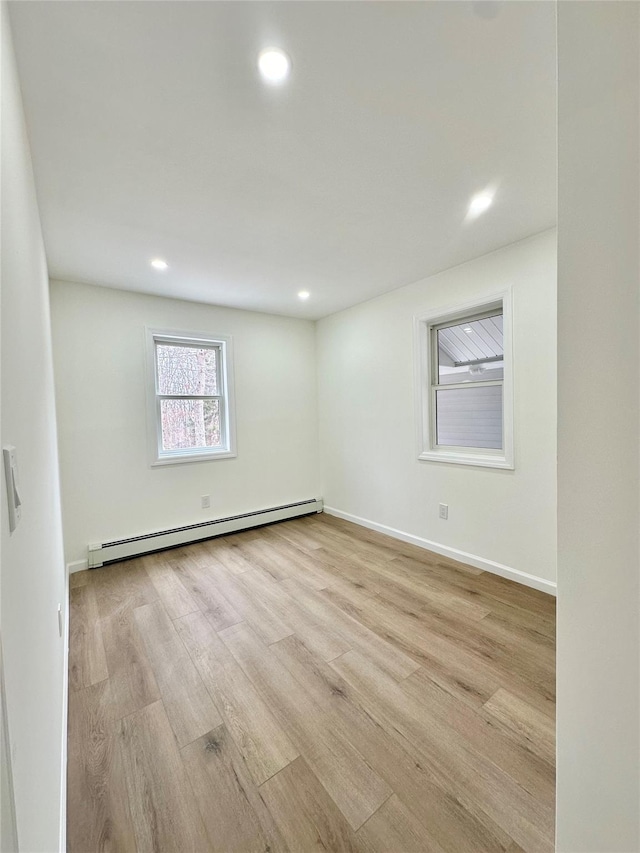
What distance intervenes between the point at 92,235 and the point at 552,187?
274 centimetres

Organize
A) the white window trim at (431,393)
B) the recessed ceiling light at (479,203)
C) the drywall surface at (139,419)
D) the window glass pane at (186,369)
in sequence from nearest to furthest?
the recessed ceiling light at (479,203) < the white window trim at (431,393) < the drywall surface at (139,419) < the window glass pane at (186,369)

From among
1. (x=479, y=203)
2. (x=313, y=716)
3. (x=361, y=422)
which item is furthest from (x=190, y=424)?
(x=479, y=203)

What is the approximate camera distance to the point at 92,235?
2227 millimetres

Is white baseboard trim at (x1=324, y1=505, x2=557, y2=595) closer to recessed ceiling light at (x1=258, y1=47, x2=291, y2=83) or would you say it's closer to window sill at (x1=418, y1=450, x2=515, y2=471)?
window sill at (x1=418, y1=450, x2=515, y2=471)

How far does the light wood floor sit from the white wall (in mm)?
417

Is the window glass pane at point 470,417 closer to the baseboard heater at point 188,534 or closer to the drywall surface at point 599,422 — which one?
the baseboard heater at point 188,534

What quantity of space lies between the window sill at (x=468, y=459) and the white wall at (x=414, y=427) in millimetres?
53

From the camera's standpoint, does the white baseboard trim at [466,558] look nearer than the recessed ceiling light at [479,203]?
No

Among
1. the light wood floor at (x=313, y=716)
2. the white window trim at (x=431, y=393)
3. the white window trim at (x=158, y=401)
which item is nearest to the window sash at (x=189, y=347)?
the white window trim at (x=158, y=401)

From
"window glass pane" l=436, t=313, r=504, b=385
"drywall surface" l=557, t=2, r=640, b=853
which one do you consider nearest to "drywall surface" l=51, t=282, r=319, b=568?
"window glass pane" l=436, t=313, r=504, b=385

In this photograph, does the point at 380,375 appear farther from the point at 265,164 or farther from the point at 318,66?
the point at 318,66

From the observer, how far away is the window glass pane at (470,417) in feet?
9.18

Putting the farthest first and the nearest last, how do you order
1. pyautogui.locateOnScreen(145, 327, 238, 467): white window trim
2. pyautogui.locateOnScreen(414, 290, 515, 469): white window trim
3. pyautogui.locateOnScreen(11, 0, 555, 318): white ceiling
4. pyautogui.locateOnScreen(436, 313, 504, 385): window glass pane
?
pyautogui.locateOnScreen(145, 327, 238, 467): white window trim
pyautogui.locateOnScreen(436, 313, 504, 385): window glass pane
pyautogui.locateOnScreen(414, 290, 515, 469): white window trim
pyautogui.locateOnScreen(11, 0, 555, 318): white ceiling

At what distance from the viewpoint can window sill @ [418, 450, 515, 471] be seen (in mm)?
2650
